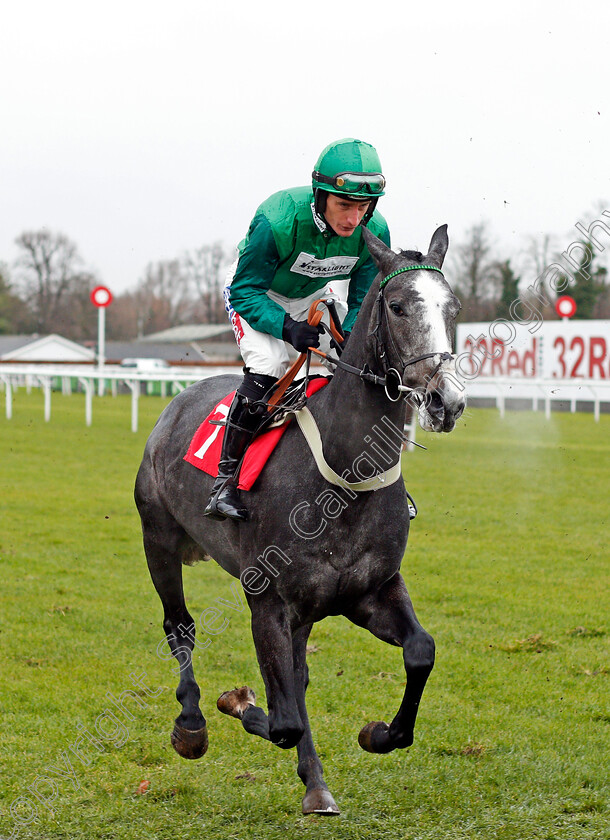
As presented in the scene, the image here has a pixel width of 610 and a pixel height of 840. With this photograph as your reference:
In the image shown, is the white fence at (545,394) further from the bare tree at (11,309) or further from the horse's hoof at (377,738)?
the bare tree at (11,309)

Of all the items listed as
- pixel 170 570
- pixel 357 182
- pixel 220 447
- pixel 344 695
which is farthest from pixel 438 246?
pixel 344 695

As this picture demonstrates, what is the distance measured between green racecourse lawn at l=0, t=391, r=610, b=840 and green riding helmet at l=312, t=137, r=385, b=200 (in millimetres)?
2355

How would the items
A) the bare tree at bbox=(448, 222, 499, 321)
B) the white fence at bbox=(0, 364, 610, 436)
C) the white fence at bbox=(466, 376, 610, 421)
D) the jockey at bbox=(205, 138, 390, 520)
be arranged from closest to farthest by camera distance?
the jockey at bbox=(205, 138, 390, 520), the white fence at bbox=(0, 364, 610, 436), the white fence at bbox=(466, 376, 610, 421), the bare tree at bbox=(448, 222, 499, 321)

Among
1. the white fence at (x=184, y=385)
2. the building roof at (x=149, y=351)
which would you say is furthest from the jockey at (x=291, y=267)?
the building roof at (x=149, y=351)

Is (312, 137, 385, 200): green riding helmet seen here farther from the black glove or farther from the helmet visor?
the black glove

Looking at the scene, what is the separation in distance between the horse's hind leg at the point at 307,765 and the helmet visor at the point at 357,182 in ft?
5.67

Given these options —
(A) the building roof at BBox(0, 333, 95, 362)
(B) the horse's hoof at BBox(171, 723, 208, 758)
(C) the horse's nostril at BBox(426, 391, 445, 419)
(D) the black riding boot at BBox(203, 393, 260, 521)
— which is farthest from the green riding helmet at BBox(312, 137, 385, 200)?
(A) the building roof at BBox(0, 333, 95, 362)

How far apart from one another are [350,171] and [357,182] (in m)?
0.05

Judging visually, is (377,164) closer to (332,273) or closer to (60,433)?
(332,273)

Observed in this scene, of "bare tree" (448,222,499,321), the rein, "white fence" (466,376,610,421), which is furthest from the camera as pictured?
"bare tree" (448,222,499,321)

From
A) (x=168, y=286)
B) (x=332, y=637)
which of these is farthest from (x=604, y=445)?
(x=168, y=286)

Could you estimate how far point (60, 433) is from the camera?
670 inches

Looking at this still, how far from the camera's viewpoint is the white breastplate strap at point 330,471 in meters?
3.24

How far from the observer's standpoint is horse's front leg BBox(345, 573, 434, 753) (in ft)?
10.7
